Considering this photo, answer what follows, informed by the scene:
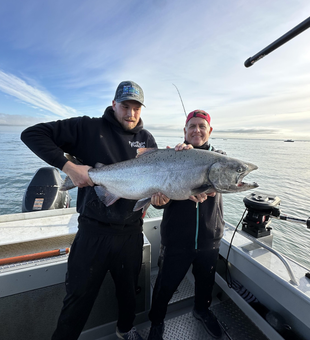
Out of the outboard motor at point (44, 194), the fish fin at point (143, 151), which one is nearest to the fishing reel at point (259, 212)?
the fish fin at point (143, 151)

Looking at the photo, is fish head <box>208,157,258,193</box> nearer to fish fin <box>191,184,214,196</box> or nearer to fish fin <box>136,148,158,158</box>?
fish fin <box>191,184,214,196</box>

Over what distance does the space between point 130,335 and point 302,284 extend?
2290mm

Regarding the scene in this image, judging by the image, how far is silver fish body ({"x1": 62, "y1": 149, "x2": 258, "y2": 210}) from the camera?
228cm

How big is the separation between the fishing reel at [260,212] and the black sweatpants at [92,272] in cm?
191

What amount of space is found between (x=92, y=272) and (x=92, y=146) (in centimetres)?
150

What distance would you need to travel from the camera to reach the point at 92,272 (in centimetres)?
221

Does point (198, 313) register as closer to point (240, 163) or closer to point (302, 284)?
point (302, 284)

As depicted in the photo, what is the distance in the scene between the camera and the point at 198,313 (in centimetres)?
302

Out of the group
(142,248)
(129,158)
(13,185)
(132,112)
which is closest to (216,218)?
(142,248)

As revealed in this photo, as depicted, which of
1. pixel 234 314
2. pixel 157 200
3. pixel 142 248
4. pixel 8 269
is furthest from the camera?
pixel 234 314

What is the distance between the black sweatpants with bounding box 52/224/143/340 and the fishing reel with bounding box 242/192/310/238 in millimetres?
1913

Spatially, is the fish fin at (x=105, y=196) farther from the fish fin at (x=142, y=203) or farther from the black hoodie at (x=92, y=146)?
the fish fin at (x=142, y=203)

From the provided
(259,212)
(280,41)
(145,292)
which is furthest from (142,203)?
(280,41)

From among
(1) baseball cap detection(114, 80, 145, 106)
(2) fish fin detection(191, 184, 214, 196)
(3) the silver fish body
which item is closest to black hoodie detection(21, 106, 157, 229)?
(3) the silver fish body
